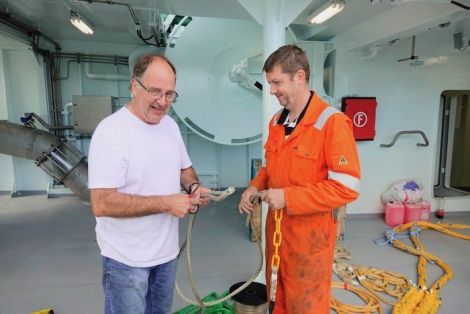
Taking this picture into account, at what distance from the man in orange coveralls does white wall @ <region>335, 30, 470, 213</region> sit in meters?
2.94

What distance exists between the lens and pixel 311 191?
52.9 inches

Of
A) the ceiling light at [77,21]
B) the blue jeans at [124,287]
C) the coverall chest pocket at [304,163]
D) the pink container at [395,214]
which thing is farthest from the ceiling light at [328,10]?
the pink container at [395,214]

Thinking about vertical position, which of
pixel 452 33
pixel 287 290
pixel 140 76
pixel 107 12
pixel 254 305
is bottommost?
pixel 254 305

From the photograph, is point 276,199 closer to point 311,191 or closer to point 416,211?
point 311,191

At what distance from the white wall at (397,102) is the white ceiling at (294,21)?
504 mm

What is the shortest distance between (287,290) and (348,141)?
785mm

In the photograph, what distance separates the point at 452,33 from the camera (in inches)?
150

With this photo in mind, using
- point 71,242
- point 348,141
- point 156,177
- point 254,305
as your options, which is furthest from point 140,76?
point 71,242

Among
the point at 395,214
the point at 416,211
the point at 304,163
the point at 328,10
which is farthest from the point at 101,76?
the point at 416,211

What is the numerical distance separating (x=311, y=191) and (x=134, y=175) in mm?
754

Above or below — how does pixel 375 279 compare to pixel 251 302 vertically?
below

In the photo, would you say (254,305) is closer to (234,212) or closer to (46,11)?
(234,212)

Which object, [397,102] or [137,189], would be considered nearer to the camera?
[137,189]

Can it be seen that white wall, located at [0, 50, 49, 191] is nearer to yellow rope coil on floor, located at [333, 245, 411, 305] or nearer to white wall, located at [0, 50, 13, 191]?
white wall, located at [0, 50, 13, 191]
